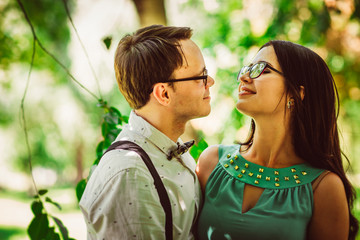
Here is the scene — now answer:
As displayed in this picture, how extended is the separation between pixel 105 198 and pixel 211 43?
4.23 m

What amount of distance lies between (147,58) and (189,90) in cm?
28

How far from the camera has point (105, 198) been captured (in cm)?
149

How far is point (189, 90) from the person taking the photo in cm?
189

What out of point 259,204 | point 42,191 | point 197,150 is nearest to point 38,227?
point 42,191

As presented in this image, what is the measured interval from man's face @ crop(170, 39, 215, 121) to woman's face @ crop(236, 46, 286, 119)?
8.9 inches

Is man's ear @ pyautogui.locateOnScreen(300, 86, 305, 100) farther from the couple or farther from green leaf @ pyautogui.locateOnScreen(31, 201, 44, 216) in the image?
green leaf @ pyautogui.locateOnScreen(31, 201, 44, 216)

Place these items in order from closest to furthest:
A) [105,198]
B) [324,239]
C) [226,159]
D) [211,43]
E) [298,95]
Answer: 1. [105,198]
2. [324,239]
3. [298,95]
4. [226,159]
5. [211,43]

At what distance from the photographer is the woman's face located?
6.24 feet

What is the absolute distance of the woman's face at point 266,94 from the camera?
1.90 meters

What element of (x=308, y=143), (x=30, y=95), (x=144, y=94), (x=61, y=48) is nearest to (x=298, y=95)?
(x=308, y=143)

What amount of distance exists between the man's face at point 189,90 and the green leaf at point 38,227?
97cm

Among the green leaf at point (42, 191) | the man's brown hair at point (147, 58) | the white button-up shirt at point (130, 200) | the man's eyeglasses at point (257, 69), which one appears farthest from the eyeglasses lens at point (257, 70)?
the green leaf at point (42, 191)

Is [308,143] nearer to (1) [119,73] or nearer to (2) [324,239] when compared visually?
(2) [324,239]

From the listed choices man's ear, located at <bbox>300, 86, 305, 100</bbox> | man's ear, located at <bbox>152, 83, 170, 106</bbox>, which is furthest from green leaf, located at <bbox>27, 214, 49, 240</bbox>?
man's ear, located at <bbox>300, 86, 305, 100</bbox>
